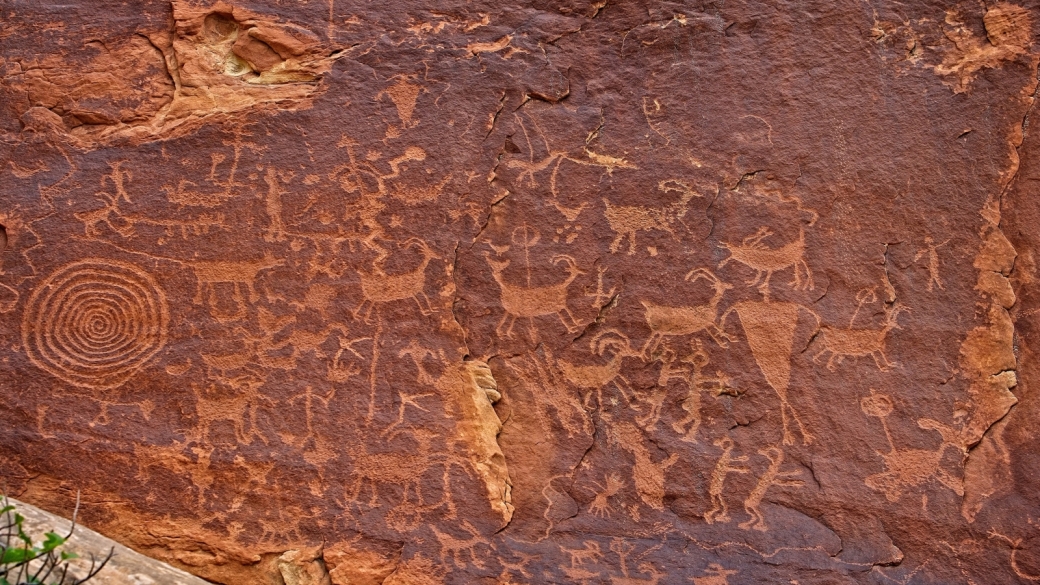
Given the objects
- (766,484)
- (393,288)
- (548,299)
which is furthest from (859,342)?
(393,288)

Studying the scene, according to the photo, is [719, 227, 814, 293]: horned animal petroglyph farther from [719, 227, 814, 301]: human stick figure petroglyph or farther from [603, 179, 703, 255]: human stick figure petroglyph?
[603, 179, 703, 255]: human stick figure petroglyph

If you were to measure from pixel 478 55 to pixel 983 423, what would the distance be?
7.14 ft

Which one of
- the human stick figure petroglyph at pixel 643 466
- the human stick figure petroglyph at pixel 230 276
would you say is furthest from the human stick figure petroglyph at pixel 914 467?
the human stick figure petroglyph at pixel 230 276

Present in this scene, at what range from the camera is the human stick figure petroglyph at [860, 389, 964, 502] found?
3.38 metres

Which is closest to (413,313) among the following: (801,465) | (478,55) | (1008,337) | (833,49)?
(478,55)

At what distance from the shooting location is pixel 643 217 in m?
3.61

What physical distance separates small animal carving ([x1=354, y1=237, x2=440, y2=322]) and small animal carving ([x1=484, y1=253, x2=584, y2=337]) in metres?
0.25

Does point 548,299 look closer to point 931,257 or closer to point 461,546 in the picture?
point 461,546

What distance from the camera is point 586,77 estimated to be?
3.75 metres

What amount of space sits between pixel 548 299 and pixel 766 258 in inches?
30.4

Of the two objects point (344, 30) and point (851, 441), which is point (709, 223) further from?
point (344, 30)

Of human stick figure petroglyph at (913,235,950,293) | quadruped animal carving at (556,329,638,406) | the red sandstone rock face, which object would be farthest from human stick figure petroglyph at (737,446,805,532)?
human stick figure petroglyph at (913,235,950,293)

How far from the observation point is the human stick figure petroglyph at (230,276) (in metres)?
3.62

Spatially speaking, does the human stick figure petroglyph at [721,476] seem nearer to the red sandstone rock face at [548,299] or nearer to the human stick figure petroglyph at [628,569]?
the red sandstone rock face at [548,299]
